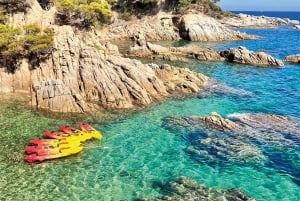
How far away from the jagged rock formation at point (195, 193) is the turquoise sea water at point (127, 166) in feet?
2.46

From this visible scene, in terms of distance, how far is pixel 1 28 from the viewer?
1578 inches

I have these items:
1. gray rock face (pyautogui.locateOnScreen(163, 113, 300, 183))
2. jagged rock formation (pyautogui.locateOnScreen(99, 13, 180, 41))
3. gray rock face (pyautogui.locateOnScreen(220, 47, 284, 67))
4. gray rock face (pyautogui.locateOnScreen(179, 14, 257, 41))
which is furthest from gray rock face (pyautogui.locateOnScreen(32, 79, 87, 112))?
gray rock face (pyautogui.locateOnScreen(179, 14, 257, 41))

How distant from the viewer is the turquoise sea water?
2289cm

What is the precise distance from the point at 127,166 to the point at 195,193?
5.81 metres

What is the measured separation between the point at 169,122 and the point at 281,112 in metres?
13.0

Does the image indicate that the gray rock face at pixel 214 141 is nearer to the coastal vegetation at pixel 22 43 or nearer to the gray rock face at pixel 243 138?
the gray rock face at pixel 243 138

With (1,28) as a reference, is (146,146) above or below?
below

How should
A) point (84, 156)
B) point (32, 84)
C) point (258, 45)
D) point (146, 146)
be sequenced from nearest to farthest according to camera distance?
point (84, 156) → point (146, 146) → point (32, 84) → point (258, 45)

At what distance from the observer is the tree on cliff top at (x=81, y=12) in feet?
167

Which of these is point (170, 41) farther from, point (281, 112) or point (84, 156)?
point (84, 156)

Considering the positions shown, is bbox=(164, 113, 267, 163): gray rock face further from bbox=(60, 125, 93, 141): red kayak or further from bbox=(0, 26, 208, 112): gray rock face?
bbox=(60, 125, 93, 141): red kayak

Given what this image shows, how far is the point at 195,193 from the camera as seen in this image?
2230cm

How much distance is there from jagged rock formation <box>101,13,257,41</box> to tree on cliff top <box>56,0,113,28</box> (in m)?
29.3

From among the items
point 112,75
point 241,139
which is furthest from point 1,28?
point 241,139
